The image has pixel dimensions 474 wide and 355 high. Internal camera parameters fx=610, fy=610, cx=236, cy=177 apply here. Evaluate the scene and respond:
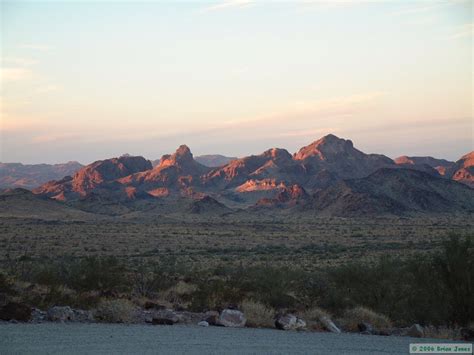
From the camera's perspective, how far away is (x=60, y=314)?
15.4m

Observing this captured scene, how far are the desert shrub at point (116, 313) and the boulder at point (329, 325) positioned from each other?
487 cm

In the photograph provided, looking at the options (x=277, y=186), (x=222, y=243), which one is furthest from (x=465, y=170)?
(x=222, y=243)

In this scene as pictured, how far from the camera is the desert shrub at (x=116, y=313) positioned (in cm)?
1560

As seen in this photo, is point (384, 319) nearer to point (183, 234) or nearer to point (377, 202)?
A: point (183, 234)

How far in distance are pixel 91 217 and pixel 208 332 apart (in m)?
98.4

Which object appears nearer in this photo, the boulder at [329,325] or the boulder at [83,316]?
the boulder at [329,325]

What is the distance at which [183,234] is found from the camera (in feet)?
244

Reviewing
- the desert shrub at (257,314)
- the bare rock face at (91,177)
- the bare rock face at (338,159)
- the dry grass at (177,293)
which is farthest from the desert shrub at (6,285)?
the bare rock face at (338,159)

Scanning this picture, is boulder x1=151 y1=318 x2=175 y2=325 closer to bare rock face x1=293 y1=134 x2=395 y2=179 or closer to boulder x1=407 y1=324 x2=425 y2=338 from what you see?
boulder x1=407 y1=324 x2=425 y2=338

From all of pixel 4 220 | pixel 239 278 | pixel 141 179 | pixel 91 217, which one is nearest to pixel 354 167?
pixel 141 179

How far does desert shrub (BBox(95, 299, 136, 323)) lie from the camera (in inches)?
614

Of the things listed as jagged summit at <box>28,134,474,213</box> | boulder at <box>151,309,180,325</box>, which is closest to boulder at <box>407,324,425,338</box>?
boulder at <box>151,309,180,325</box>

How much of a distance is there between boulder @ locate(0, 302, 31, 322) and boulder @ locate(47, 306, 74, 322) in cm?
53

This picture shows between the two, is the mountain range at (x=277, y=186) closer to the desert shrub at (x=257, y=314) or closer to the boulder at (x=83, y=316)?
the desert shrub at (x=257, y=314)
